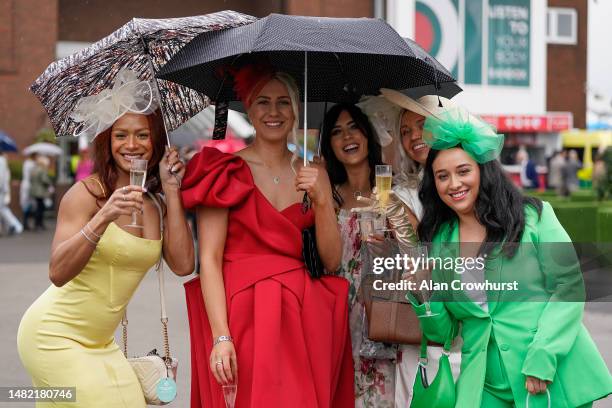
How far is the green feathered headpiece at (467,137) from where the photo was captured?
3695 mm

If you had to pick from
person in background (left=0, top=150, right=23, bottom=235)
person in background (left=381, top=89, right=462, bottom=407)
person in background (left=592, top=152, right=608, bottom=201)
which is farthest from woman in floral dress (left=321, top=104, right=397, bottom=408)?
person in background (left=0, top=150, right=23, bottom=235)

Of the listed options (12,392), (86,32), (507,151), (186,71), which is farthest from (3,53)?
(186,71)

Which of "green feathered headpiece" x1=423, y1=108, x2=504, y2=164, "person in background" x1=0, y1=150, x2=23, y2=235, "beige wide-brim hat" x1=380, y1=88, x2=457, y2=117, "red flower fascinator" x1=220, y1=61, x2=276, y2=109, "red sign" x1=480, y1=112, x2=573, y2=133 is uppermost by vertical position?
"red sign" x1=480, y1=112, x2=573, y2=133

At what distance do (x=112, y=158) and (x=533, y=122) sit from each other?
108 feet

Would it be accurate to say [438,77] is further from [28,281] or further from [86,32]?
[86,32]

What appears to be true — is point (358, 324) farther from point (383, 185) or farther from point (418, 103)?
point (418, 103)

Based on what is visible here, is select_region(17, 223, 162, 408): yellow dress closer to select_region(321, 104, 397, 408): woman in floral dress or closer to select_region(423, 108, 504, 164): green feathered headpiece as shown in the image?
select_region(321, 104, 397, 408): woman in floral dress

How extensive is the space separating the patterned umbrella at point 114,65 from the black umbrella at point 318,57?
0.11 m

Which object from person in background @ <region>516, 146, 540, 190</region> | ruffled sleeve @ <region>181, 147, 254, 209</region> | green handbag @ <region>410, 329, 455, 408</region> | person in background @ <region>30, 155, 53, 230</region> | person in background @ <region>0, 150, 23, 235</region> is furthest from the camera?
person in background @ <region>516, 146, 540, 190</region>

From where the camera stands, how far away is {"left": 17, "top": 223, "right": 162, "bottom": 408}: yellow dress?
12.0 ft

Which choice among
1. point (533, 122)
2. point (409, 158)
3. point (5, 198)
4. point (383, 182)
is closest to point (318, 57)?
point (409, 158)

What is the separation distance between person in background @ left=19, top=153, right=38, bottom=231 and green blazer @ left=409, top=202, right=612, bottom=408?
18019mm

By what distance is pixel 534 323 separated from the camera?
3539 millimetres

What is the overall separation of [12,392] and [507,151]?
30.8 meters
